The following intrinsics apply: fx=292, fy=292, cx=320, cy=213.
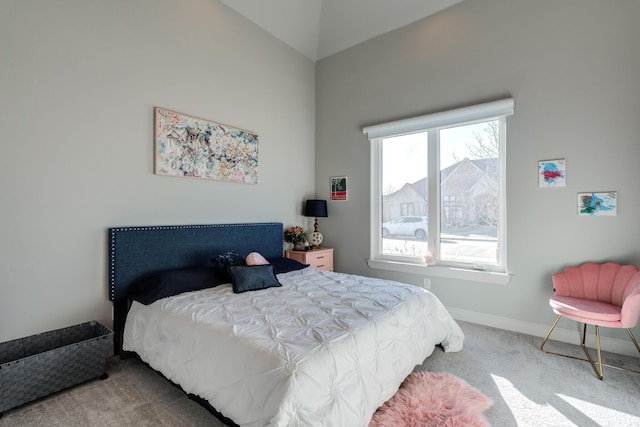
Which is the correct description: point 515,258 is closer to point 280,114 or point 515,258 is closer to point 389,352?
point 389,352

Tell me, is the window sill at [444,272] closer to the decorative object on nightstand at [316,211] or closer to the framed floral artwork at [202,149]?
the decorative object on nightstand at [316,211]

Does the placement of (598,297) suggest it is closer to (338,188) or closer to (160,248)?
(338,188)

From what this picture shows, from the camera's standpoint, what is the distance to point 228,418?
4.88 feet

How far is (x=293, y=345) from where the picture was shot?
1.47 metres

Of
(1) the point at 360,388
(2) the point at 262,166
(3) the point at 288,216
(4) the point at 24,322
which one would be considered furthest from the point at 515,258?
(4) the point at 24,322

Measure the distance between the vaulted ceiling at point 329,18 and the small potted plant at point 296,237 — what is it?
261cm

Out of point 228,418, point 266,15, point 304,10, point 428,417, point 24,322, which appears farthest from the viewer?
point 304,10

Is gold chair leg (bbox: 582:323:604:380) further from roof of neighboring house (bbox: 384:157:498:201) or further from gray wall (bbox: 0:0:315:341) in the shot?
gray wall (bbox: 0:0:315:341)

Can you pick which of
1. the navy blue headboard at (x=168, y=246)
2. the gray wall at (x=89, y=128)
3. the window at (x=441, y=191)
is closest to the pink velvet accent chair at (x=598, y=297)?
the window at (x=441, y=191)

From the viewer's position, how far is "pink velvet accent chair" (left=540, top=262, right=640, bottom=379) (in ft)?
6.91

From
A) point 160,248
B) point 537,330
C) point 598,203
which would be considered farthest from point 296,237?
point 598,203

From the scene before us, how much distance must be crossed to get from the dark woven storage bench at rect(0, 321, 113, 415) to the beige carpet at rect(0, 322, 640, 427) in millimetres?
90

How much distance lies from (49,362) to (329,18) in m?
4.65

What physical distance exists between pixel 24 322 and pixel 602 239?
4663 mm
